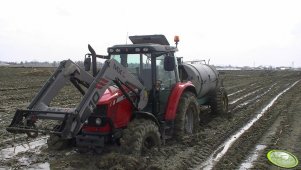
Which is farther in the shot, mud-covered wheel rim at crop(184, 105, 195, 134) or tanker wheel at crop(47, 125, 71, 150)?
Result: mud-covered wheel rim at crop(184, 105, 195, 134)

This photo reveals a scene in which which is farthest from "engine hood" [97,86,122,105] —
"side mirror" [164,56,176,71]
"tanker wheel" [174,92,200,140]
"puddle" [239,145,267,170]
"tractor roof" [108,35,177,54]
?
"puddle" [239,145,267,170]

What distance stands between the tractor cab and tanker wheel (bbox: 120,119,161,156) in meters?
0.90

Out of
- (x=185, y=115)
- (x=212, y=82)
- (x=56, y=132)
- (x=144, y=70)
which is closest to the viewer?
(x=56, y=132)

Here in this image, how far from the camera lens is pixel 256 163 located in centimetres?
709

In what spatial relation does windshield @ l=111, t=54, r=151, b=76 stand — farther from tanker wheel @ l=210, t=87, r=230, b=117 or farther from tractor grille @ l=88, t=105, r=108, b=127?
tanker wheel @ l=210, t=87, r=230, b=117

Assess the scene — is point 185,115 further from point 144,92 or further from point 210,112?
point 210,112

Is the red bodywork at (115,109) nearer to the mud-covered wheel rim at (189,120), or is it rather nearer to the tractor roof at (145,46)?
the tractor roof at (145,46)

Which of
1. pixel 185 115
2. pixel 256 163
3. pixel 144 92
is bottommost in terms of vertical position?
pixel 256 163

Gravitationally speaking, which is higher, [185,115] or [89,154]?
[185,115]

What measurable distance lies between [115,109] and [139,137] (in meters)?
A: 0.73

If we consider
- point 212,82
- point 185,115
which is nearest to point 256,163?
point 185,115

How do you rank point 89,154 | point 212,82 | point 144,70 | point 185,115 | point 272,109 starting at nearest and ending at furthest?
point 89,154 < point 144,70 < point 185,115 < point 212,82 < point 272,109

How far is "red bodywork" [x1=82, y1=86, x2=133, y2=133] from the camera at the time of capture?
678 cm

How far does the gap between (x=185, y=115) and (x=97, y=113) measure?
7.87 feet
